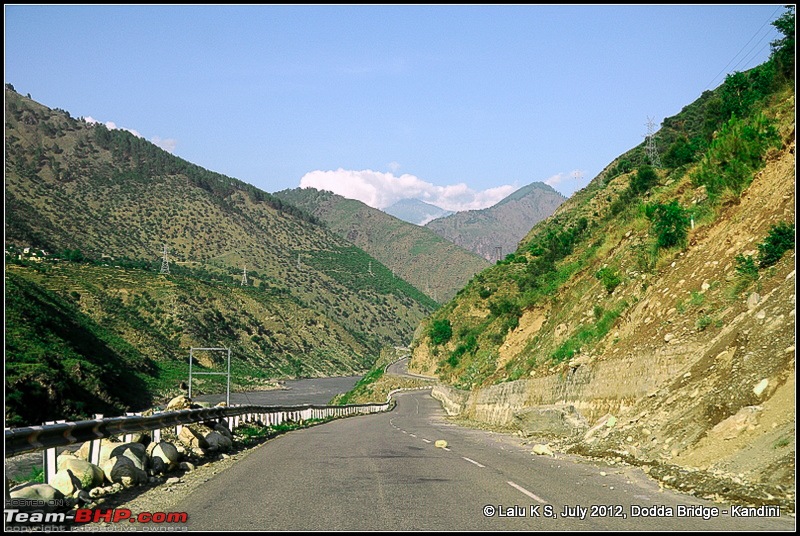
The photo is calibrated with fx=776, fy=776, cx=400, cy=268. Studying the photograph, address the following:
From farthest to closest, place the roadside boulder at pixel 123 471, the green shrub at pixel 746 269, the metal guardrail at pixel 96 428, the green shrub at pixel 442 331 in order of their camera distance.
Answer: the green shrub at pixel 442 331 → the green shrub at pixel 746 269 → the roadside boulder at pixel 123 471 → the metal guardrail at pixel 96 428

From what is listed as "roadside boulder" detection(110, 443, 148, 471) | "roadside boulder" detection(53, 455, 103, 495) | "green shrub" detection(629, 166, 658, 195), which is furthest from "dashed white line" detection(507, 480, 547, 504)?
"green shrub" detection(629, 166, 658, 195)

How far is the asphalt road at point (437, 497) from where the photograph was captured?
29.0ft

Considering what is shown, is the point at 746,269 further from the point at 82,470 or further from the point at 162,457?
the point at 82,470

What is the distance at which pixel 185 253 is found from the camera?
146250 mm

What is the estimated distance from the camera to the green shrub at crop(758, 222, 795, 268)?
56.1ft

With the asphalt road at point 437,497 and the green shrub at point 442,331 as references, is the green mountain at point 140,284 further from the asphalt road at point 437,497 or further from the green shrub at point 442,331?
the asphalt road at point 437,497

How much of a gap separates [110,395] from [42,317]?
8.89 metres

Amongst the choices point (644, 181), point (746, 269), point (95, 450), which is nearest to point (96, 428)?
point (95, 450)

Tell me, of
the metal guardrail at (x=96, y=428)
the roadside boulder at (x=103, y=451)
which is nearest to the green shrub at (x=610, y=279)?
the metal guardrail at (x=96, y=428)

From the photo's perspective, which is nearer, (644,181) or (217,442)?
(217,442)

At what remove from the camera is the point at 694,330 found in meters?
18.7

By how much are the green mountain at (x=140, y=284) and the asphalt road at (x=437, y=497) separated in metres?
35.4

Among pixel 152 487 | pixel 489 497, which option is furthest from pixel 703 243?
pixel 152 487

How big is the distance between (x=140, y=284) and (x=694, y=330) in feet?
313
